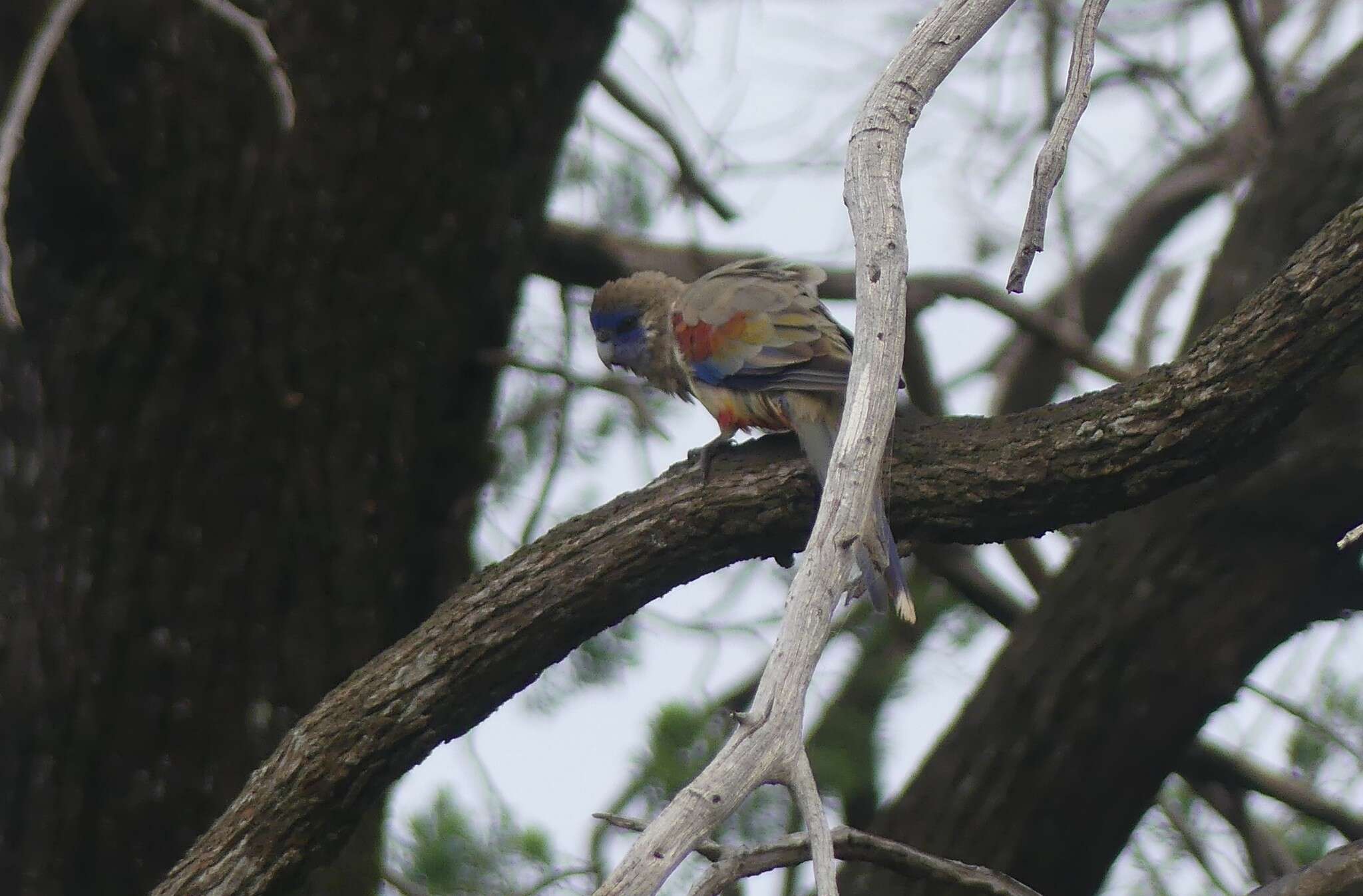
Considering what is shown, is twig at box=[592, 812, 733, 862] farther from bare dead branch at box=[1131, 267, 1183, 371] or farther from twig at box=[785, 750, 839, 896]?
bare dead branch at box=[1131, 267, 1183, 371]

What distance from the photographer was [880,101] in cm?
191

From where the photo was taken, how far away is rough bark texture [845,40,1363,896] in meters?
3.19

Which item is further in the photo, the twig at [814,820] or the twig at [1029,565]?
the twig at [1029,565]

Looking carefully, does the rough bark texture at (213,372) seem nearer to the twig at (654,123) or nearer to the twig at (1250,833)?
the twig at (654,123)

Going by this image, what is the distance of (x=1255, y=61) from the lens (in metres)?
4.09

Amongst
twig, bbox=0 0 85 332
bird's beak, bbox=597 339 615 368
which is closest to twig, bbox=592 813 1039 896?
twig, bbox=0 0 85 332

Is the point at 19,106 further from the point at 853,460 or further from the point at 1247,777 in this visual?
the point at 1247,777

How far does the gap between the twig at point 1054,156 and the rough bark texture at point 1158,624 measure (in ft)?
5.13

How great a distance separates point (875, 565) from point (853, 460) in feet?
2.55

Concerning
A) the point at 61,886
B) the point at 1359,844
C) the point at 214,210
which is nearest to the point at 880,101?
the point at 1359,844

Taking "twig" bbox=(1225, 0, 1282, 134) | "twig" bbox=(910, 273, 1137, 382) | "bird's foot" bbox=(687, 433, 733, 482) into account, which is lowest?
"bird's foot" bbox=(687, 433, 733, 482)

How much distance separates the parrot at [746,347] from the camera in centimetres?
297

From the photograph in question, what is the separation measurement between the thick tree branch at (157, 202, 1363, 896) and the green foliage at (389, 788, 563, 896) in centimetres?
163

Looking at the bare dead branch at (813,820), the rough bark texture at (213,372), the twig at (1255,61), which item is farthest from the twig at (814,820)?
the twig at (1255,61)
